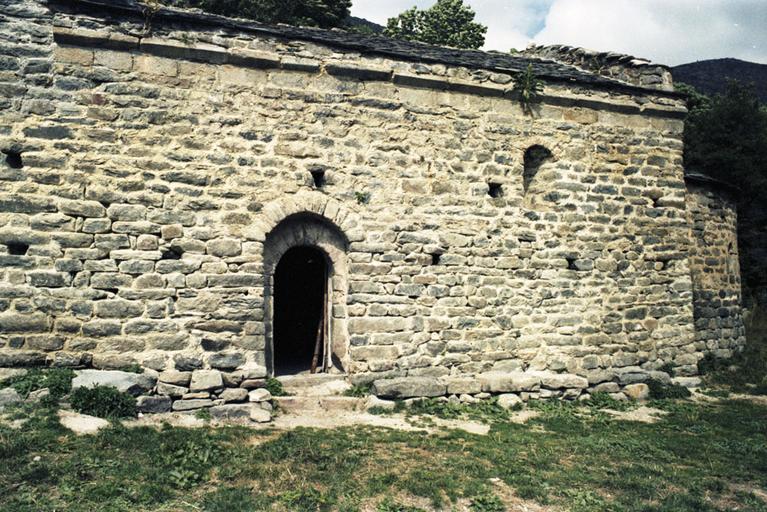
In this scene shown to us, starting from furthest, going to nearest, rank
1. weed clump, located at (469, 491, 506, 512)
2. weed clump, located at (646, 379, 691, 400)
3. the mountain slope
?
the mountain slope
weed clump, located at (646, 379, 691, 400)
weed clump, located at (469, 491, 506, 512)

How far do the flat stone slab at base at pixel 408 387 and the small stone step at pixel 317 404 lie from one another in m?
0.31

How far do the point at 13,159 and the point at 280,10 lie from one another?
46.9 feet

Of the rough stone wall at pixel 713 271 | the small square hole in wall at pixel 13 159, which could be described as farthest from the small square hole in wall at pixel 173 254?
the rough stone wall at pixel 713 271

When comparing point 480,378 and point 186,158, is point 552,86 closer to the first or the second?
point 480,378

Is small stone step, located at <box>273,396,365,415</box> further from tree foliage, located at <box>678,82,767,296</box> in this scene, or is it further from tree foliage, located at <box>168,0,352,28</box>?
tree foliage, located at <box>678,82,767,296</box>

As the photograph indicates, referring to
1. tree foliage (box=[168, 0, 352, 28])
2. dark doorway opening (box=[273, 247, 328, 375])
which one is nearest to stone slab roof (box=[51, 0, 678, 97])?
dark doorway opening (box=[273, 247, 328, 375])

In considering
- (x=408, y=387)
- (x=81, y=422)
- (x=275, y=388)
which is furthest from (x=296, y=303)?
(x=81, y=422)

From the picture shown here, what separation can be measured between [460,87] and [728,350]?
329 inches

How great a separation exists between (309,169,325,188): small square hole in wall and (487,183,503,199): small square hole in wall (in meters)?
2.77

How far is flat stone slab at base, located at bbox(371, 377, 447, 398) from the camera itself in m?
7.62

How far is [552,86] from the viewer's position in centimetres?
925

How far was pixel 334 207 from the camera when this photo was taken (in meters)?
7.95

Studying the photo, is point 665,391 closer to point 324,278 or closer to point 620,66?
point 324,278

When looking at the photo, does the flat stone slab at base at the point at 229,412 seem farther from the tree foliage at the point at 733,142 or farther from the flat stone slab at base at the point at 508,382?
the tree foliage at the point at 733,142
